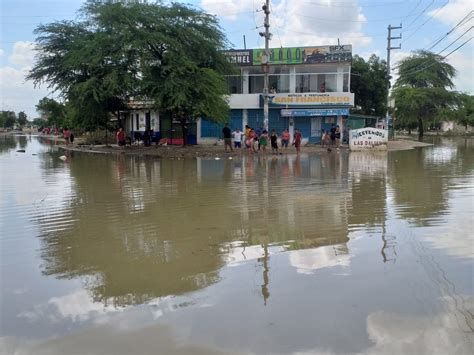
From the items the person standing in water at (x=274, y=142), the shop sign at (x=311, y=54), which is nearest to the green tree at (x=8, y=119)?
the shop sign at (x=311, y=54)

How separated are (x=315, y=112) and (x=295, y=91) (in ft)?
7.96

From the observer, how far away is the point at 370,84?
47688 millimetres

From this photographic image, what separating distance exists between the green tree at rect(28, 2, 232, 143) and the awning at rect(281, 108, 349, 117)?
25.7 feet

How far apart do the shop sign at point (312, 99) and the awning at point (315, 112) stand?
456 mm

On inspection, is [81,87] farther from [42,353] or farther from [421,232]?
[42,353]

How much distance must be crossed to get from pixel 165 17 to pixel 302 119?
14.1 m

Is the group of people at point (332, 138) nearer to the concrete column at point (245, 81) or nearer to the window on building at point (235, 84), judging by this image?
the concrete column at point (245, 81)

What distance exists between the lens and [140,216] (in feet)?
30.8

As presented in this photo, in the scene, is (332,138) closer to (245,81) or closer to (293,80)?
(293,80)

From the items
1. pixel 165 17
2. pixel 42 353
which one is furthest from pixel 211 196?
pixel 165 17

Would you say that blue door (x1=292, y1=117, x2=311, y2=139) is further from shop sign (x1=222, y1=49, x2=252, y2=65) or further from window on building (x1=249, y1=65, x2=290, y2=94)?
shop sign (x1=222, y1=49, x2=252, y2=65)

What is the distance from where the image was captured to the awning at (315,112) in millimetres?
36969

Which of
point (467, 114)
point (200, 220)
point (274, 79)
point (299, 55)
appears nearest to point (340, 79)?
point (299, 55)

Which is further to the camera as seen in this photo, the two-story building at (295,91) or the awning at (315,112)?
the awning at (315,112)
